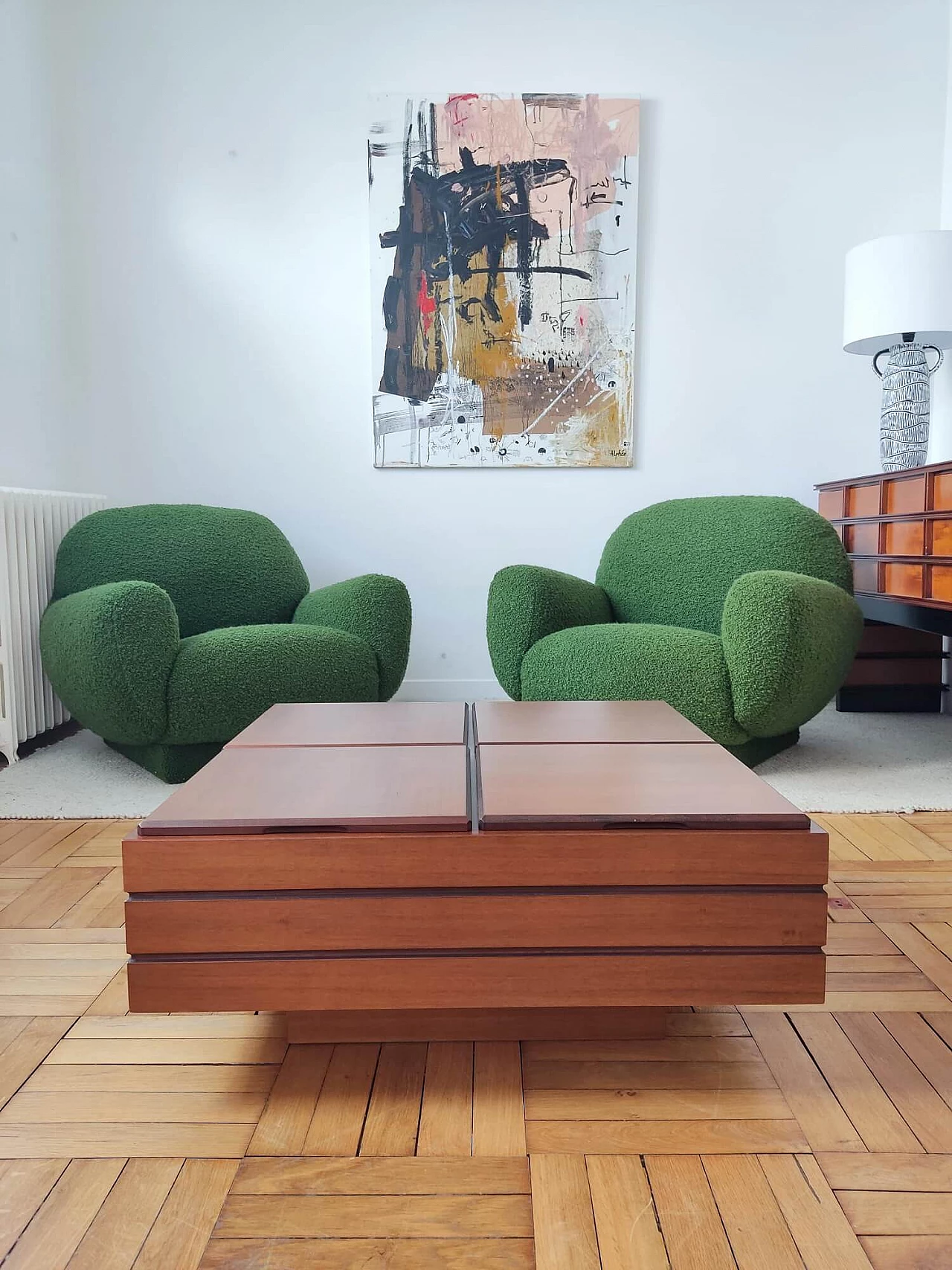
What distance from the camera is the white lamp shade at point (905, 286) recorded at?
284cm

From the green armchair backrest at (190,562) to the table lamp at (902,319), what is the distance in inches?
81.8

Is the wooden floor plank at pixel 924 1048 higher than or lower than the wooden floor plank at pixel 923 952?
higher

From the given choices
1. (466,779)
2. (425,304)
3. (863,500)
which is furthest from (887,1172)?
(425,304)

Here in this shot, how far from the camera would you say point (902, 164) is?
11.0ft

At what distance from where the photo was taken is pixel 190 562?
9.22 feet

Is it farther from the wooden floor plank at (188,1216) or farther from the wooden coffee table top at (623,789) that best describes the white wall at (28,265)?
the wooden floor plank at (188,1216)

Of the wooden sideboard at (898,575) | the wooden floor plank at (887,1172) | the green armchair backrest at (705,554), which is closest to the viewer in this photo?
the wooden floor plank at (887,1172)

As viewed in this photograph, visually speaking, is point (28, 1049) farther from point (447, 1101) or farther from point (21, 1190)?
point (447, 1101)

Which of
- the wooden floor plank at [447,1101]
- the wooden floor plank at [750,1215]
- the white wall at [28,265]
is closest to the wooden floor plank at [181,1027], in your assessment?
the wooden floor plank at [447,1101]

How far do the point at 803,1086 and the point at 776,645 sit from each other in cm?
133

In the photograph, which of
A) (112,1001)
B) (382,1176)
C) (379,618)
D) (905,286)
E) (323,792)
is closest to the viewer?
(382,1176)

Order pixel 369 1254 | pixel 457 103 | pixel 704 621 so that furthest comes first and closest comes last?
pixel 457 103 → pixel 704 621 → pixel 369 1254

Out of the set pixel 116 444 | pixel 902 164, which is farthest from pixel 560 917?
pixel 902 164

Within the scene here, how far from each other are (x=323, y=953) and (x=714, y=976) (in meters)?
0.44
